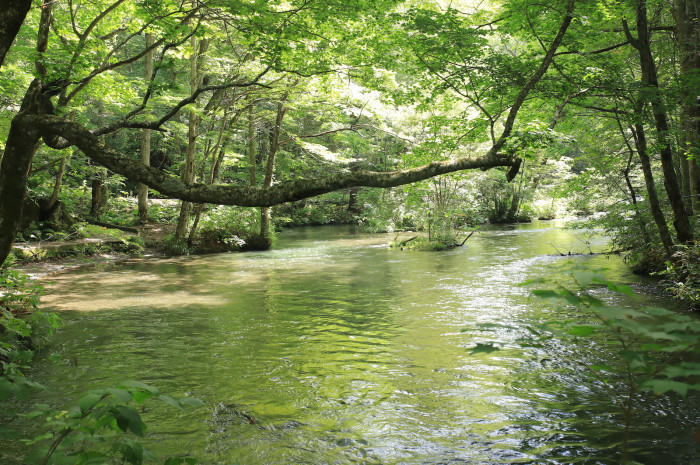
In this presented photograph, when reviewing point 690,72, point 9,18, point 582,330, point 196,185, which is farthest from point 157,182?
point 690,72

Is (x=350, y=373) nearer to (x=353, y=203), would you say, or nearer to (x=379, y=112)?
(x=379, y=112)

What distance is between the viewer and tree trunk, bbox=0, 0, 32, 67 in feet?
11.4

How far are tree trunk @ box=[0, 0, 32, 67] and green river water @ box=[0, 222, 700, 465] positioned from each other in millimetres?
3292

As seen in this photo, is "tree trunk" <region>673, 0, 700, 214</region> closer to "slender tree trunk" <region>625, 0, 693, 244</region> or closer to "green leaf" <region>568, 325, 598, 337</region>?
"slender tree trunk" <region>625, 0, 693, 244</region>

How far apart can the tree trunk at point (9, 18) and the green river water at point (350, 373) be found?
329 centimetres

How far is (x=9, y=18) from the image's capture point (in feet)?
11.5

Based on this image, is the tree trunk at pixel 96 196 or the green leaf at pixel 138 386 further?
the tree trunk at pixel 96 196

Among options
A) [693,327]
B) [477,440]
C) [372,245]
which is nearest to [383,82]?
[372,245]

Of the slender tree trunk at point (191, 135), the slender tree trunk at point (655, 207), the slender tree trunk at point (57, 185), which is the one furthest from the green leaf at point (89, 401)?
the slender tree trunk at point (57, 185)

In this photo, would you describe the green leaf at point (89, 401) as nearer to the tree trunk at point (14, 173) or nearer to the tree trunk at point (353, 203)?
the tree trunk at point (14, 173)

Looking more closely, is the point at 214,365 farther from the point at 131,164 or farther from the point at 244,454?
the point at 131,164

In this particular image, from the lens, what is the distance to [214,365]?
5.82 meters

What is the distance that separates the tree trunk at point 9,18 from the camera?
3467mm

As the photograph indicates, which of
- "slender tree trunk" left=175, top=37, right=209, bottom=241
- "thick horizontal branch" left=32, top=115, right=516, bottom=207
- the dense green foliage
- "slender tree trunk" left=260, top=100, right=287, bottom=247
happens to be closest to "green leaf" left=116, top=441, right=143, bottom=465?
the dense green foliage
